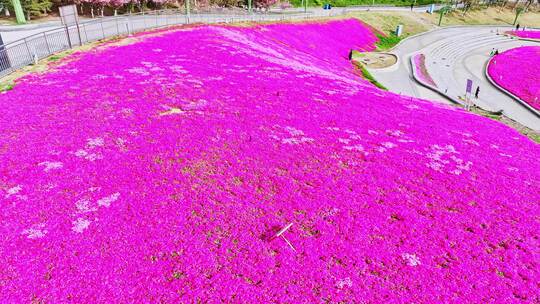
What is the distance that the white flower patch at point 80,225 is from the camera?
11680mm

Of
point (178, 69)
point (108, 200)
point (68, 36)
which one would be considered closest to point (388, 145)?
point (108, 200)

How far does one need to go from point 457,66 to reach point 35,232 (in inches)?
2550

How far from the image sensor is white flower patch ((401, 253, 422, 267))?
11.7 metres

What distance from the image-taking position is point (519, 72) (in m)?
55.3

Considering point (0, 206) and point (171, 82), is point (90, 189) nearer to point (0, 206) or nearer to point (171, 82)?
point (0, 206)

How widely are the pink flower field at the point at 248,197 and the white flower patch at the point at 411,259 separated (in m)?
0.08

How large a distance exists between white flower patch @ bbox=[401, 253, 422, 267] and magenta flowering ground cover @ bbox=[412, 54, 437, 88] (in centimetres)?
3952

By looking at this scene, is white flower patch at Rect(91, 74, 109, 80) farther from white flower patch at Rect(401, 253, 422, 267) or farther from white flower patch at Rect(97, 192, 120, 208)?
white flower patch at Rect(401, 253, 422, 267)

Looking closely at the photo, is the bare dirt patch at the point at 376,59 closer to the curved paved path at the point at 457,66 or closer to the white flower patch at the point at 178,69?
the curved paved path at the point at 457,66

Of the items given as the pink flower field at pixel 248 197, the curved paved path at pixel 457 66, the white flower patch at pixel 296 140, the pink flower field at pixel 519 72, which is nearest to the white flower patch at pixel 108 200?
the pink flower field at pixel 248 197

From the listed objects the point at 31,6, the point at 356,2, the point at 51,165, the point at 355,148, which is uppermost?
the point at 356,2

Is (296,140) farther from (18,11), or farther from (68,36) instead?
(18,11)

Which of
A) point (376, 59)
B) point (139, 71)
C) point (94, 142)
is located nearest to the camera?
point (94, 142)

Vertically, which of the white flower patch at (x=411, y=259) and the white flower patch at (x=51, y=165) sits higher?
the white flower patch at (x=51, y=165)
